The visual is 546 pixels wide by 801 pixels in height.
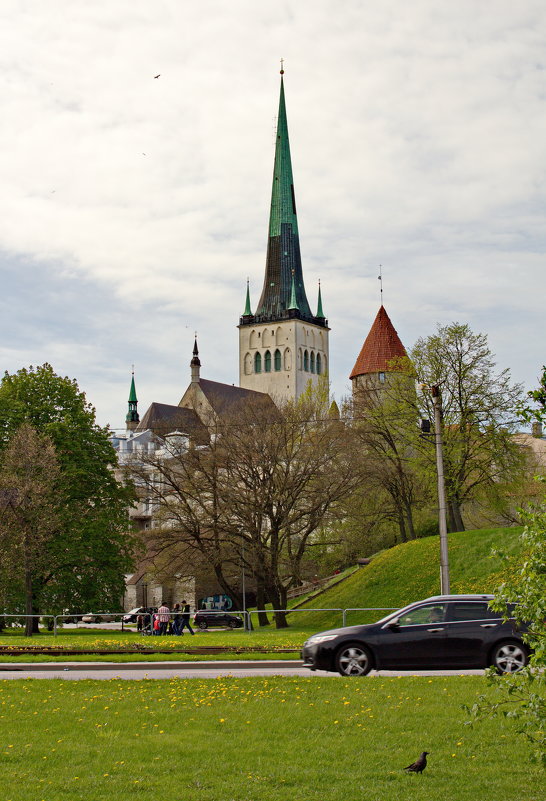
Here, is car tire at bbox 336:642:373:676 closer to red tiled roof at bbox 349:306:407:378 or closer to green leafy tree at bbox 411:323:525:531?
green leafy tree at bbox 411:323:525:531

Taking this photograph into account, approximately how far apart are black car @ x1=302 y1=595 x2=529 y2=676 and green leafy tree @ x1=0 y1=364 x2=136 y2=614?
2866 centimetres

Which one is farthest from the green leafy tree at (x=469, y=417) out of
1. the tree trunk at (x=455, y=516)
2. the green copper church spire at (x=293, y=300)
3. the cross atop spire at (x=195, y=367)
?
the green copper church spire at (x=293, y=300)

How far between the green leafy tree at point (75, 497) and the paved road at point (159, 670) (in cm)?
2240

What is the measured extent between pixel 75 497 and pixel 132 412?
100.0 metres

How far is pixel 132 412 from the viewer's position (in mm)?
147625

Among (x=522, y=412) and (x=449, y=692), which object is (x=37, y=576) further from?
(x=522, y=412)

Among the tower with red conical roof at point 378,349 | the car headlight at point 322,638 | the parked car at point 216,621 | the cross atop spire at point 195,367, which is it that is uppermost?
the cross atop spire at point 195,367

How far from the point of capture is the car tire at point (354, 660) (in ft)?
56.1

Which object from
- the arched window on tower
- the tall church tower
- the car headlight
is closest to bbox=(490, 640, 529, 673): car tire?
the car headlight

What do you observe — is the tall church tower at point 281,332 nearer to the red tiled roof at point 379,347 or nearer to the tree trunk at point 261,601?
the red tiled roof at point 379,347

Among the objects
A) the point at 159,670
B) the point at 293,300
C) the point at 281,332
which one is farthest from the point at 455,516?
the point at 293,300

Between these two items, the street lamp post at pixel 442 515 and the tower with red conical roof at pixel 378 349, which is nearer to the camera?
A: the street lamp post at pixel 442 515

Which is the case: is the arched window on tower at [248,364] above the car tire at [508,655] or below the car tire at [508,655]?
above

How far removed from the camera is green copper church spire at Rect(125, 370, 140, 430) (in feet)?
481
